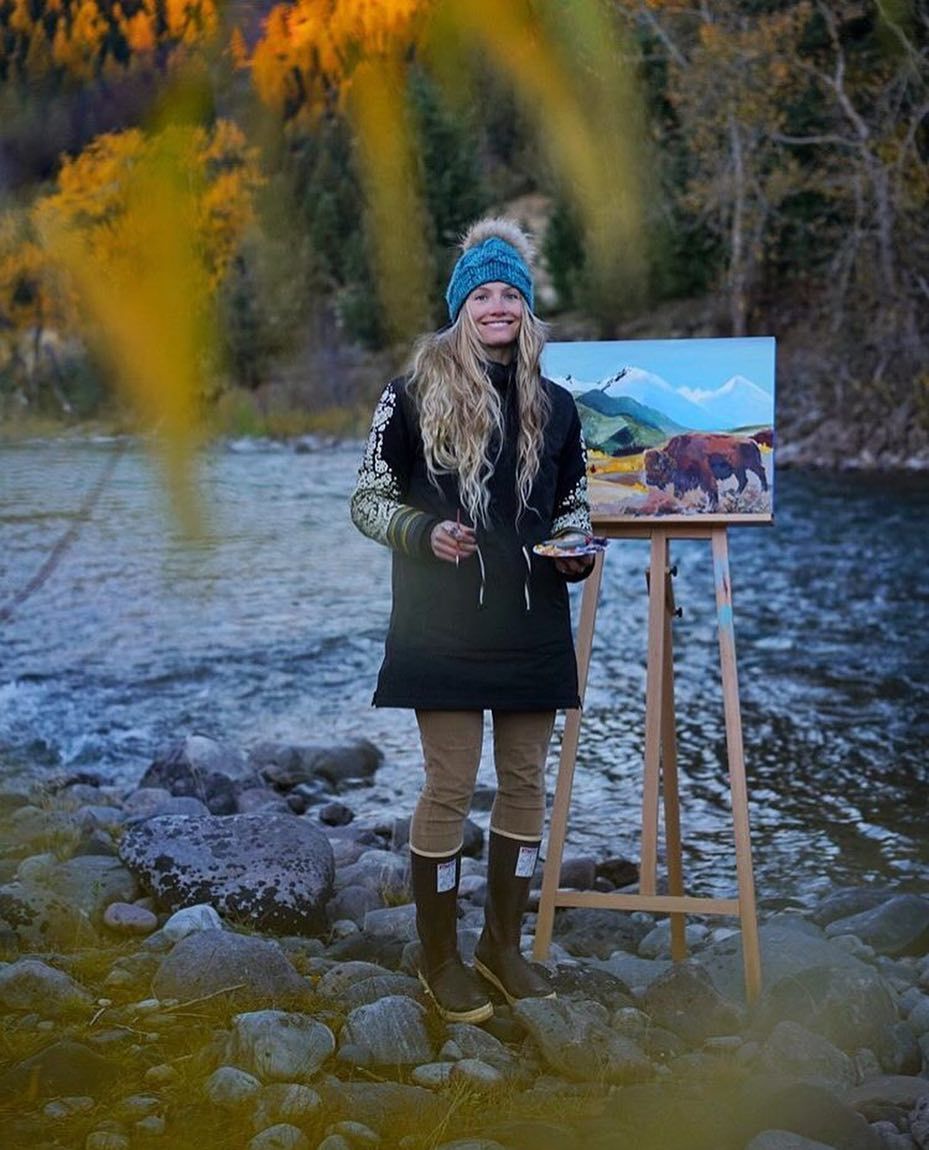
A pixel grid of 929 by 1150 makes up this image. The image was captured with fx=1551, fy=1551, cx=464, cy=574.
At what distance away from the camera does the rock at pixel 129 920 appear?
2158mm

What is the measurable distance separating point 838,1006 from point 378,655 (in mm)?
3499

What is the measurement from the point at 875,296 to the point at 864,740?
25.2 feet

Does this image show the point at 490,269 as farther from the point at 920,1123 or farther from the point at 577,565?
the point at 920,1123

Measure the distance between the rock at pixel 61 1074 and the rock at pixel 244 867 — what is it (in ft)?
2.20

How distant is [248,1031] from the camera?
1.57 metres

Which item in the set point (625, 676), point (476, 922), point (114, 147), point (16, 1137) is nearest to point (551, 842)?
point (476, 922)

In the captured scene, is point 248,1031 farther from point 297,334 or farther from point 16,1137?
point 297,334

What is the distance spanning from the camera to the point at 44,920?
82.7 inches

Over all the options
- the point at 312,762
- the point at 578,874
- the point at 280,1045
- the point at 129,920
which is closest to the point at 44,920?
the point at 129,920

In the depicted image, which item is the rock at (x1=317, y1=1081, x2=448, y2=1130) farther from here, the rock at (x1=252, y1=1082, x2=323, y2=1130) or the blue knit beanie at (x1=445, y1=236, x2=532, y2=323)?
the blue knit beanie at (x1=445, y1=236, x2=532, y2=323)

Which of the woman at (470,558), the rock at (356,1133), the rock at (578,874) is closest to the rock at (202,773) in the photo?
the rock at (578,874)

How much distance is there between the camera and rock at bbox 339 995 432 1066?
1.62 metres

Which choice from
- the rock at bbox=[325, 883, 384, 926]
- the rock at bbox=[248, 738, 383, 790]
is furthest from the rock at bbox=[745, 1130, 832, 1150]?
the rock at bbox=[248, 738, 383, 790]

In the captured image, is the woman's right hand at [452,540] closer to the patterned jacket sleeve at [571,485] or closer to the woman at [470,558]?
the woman at [470,558]
